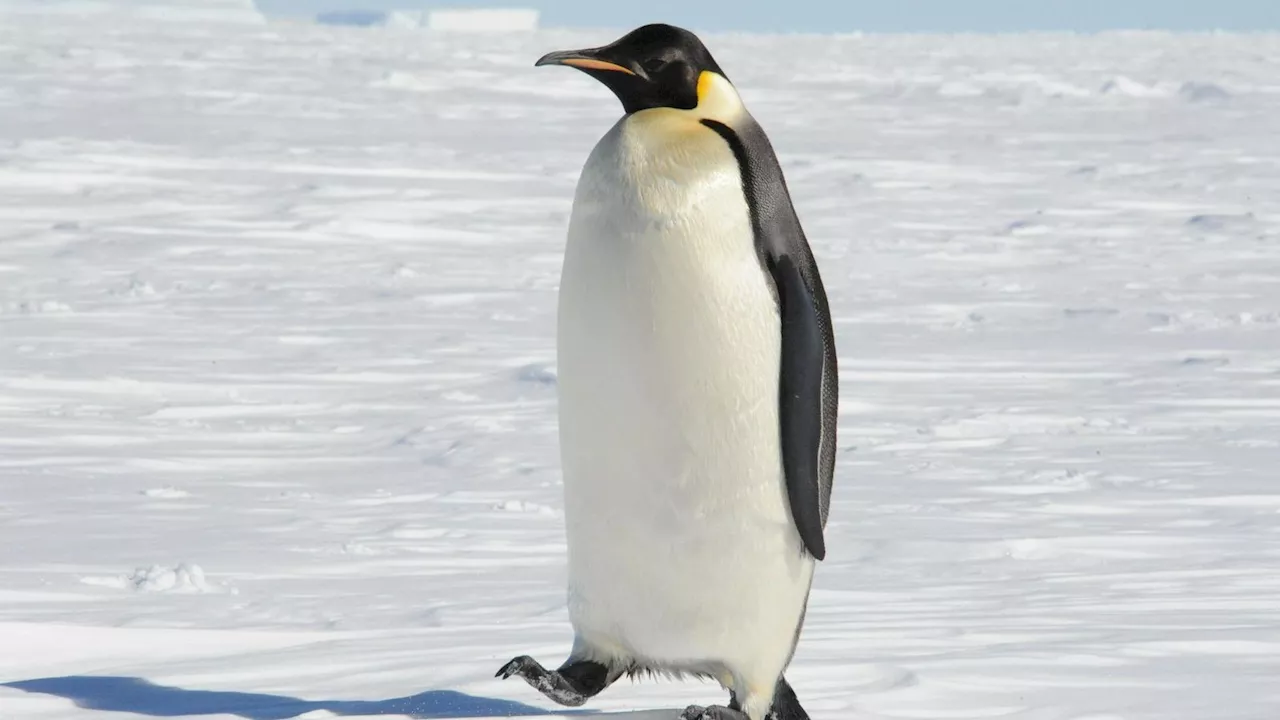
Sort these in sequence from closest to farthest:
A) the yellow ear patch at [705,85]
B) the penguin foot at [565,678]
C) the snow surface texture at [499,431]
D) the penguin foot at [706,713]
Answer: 1. the penguin foot at [706,713]
2. the penguin foot at [565,678]
3. the yellow ear patch at [705,85]
4. the snow surface texture at [499,431]

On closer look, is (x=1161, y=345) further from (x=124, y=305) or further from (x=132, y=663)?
(x=132, y=663)

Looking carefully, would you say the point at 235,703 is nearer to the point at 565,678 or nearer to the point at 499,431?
the point at 565,678

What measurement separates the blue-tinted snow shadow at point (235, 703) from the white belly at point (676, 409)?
0.85 feet

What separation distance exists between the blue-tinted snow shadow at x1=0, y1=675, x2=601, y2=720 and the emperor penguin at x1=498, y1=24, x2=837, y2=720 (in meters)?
0.10

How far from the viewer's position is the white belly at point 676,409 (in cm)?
246

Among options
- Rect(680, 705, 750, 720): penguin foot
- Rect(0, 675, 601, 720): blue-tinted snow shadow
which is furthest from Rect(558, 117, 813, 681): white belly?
Rect(0, 675, 601, 720): blue-tinted snow shadow

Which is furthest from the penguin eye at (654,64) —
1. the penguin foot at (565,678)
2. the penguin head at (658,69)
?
the penguin foot at (565,678)

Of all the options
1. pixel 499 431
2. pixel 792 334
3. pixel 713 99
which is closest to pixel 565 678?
pixel 792 334

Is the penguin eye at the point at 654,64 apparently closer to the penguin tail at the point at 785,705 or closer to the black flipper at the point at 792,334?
the black flipper at the point at 792,334

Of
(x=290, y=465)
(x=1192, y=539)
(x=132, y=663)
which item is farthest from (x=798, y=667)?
(x=290, y=465)

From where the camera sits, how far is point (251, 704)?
2449mm

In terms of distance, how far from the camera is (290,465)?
5098 millimetres

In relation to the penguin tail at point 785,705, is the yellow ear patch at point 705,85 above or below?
above

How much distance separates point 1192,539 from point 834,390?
70.0 inches
